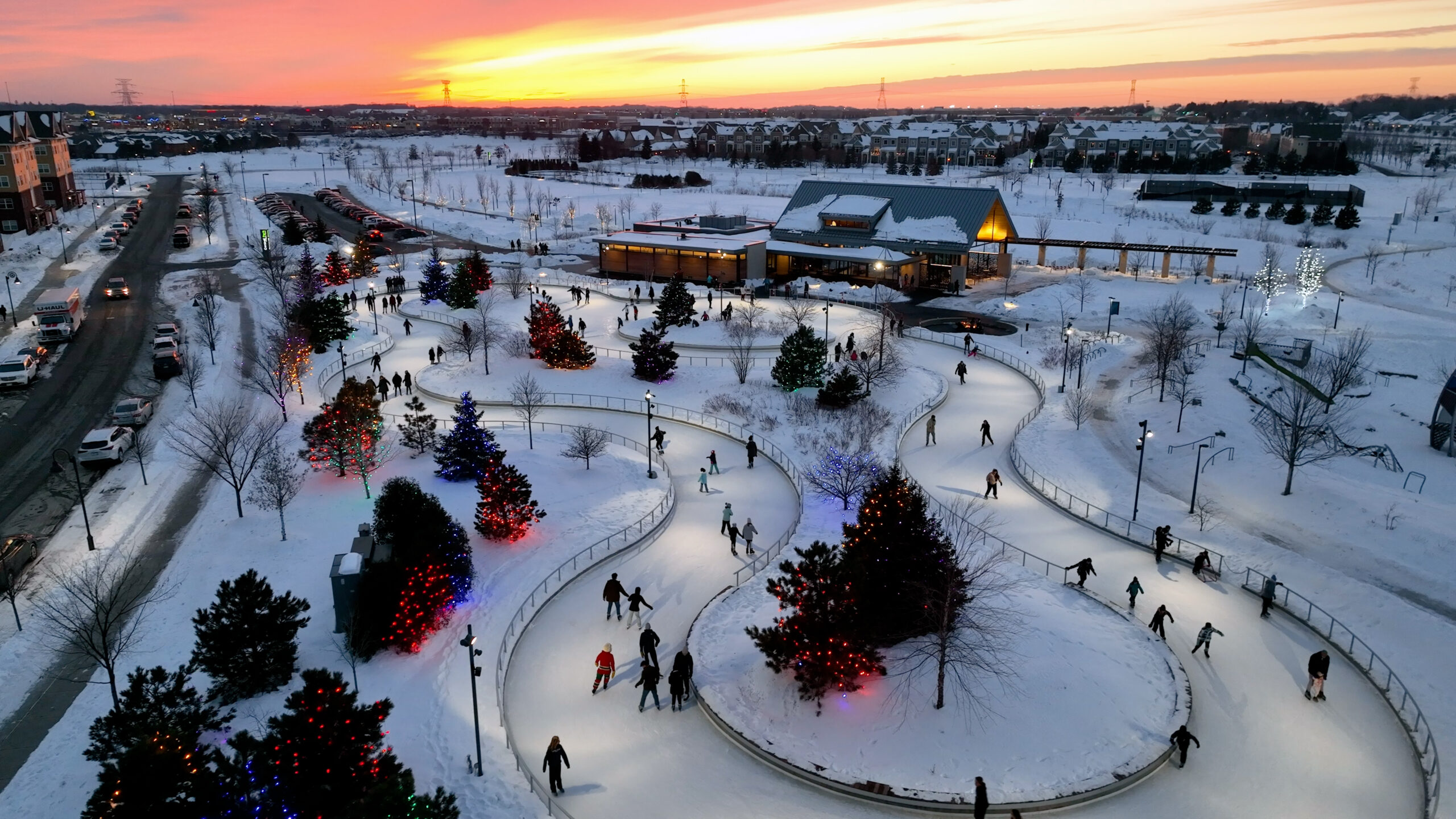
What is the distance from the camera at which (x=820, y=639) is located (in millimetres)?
15688

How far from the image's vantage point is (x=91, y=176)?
111m

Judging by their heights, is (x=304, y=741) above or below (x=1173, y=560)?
above

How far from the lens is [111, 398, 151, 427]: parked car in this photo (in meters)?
29.2

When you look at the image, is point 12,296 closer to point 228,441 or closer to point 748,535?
point 228,441

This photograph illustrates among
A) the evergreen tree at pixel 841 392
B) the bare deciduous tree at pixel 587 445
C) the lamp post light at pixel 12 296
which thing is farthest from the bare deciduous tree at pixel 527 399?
the lamp post light at pixel 12 296

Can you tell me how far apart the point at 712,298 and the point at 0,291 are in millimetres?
37785

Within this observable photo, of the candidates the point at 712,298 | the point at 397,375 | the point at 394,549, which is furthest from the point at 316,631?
the point at 712,298

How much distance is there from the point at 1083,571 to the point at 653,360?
19.4 metres

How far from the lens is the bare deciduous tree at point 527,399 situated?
30.1 m

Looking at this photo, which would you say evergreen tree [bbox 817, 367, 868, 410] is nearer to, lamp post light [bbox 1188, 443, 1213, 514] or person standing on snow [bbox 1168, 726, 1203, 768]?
lamp post light [bbox 1188, 443, 1213, 514]

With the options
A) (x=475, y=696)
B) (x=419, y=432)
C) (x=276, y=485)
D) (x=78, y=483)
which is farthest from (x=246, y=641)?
(x=419, y=432)

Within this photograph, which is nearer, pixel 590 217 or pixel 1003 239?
pixel 1003 239

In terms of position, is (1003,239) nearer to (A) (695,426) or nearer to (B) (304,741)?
(A) (695,426)

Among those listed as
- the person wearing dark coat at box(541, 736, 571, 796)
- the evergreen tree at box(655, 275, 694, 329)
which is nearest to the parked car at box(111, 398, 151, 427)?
the evergreen tree at box(655, 275, 694, 329)
